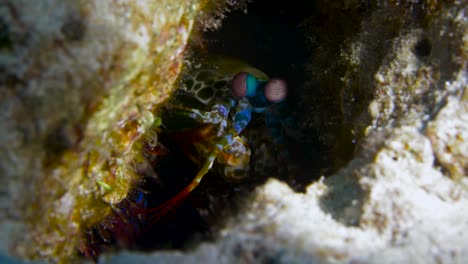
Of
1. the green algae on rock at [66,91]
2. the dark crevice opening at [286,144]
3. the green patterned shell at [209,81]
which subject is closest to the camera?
the green algae on rock at [66,91]

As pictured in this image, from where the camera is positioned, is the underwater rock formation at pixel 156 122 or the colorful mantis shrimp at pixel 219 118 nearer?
the underwater rock formation at pixel 156 122

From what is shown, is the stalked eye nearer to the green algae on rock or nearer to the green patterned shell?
the green patterned shell

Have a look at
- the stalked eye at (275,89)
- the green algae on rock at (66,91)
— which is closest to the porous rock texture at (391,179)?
the green algae on rock at (66,91)

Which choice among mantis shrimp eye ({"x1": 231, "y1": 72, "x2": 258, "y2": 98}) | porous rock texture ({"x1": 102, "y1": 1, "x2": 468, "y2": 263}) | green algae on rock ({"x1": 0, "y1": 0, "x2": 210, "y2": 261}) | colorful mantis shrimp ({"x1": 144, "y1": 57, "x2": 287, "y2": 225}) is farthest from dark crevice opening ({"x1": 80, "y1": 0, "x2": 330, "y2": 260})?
green algae on rock ({"x1": 0, "y1": 0, "x2": 210, "y2": 261})

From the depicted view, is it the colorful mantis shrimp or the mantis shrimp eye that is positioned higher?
the mantis shrimp eye

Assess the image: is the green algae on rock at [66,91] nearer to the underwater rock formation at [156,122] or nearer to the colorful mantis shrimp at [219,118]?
the underwater rock formation at [156,122]

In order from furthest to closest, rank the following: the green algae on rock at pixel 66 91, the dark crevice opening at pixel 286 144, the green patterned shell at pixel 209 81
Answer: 1. the green patterned shell at pixel 209 81
2. the dark crevice opening at pixel 286 144
3. the green algae on rock at pixel 66 91

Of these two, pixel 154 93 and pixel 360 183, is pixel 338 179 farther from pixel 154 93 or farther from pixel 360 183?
pixel 154 93

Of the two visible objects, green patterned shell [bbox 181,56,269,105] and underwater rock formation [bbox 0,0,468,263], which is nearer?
underwater rock formation [bbox 0,0,468,263]

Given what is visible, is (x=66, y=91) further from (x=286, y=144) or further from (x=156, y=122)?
(x=286, y=144)
